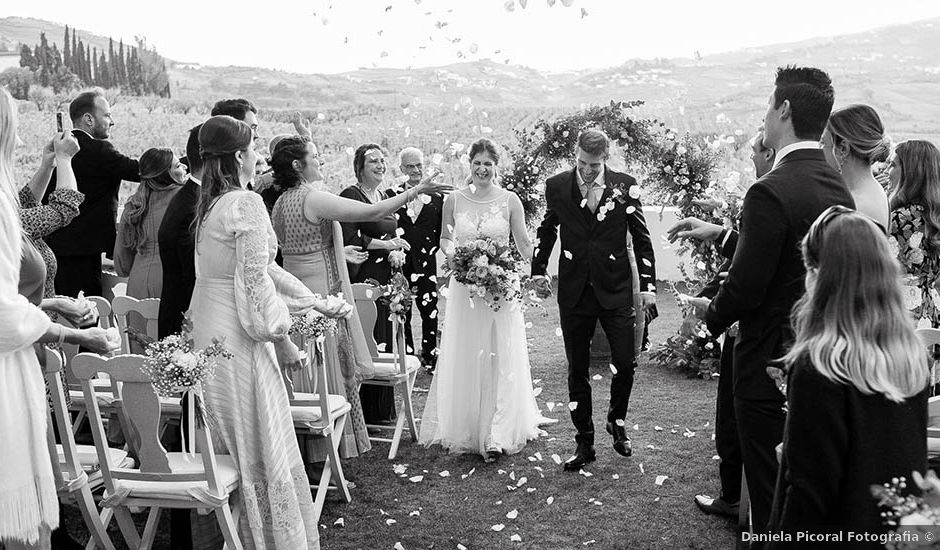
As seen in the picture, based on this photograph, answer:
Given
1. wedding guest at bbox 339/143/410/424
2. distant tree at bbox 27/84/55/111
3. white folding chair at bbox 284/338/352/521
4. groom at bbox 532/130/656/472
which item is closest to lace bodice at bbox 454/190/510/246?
wedding guest at bbox 339/143/410/424

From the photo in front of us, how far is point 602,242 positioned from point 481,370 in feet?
3.86

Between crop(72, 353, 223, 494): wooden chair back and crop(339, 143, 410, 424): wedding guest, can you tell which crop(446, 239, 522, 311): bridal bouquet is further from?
crop(72, 353, 223, 494): wooden chair back

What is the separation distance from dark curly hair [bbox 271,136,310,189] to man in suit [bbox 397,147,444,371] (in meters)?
2.55

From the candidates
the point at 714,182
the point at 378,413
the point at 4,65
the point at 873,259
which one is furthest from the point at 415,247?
the point at 873,259

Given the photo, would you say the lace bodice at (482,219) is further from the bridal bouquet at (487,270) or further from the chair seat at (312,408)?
the chair seat at (312,408)

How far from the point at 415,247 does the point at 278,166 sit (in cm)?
287

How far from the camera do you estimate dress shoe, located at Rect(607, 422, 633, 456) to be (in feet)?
17.3

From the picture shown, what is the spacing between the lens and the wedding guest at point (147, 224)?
5.31 meters

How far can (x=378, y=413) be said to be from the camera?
618cm

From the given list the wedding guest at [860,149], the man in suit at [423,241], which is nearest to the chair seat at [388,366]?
the man in suit at [423,241]

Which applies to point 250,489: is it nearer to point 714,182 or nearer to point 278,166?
point 278,166

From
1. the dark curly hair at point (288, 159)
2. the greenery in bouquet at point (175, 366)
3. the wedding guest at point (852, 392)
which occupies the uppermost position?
the dark curly hair at point (288, 159)

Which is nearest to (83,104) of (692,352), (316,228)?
(316,228)

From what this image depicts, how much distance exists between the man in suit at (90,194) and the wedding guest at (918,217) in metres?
4.44
